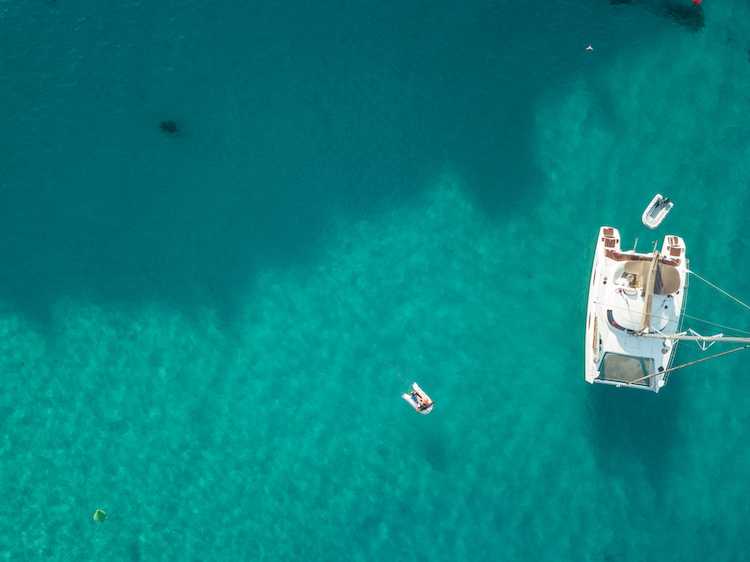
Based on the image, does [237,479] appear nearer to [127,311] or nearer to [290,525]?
[290,525]

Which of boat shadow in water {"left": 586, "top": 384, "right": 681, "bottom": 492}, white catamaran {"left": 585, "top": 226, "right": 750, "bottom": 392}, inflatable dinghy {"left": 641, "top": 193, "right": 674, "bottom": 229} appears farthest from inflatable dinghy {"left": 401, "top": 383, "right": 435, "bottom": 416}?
inflatable dinghy {"left": 641, "top": 193, "right": 674, "bottom": 229}

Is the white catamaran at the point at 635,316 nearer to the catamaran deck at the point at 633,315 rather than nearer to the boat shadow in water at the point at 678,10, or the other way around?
the catamaran deck at the point at 633,315

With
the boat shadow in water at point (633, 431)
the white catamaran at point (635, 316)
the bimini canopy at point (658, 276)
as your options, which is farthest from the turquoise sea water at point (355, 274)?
the bimini canopy at point (658, 276)

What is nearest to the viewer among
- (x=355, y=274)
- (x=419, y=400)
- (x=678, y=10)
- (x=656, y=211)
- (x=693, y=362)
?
(x=693, y=362)

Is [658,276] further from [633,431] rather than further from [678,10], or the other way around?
[678,10]

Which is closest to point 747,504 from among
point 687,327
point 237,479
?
point 687,327

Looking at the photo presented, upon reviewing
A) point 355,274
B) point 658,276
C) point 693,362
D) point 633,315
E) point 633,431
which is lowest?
point 633,431

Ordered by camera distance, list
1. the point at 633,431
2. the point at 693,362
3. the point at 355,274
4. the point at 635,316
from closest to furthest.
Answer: the point at 635,316
the point at 693,362
the point at 633,431
the point at 355,274

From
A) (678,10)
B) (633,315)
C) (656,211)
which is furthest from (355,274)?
(678,10)
